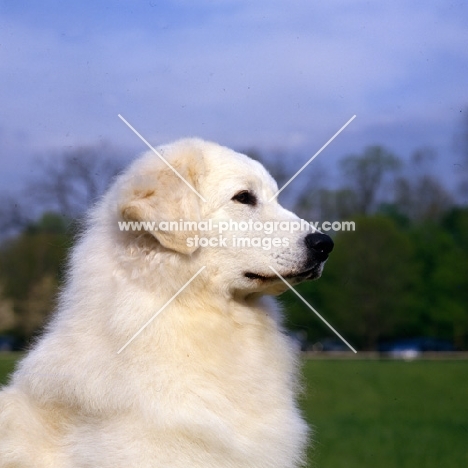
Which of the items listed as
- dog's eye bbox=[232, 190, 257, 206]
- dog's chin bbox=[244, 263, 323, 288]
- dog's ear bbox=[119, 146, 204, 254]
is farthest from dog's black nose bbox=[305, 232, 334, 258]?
dog's ear bbox=[119, 146, 204, 254]

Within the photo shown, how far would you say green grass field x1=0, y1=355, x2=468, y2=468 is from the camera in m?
12.9

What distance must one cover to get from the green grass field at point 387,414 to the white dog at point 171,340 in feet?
2.23

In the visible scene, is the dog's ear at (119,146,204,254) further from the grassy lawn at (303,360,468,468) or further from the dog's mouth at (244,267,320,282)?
the grassy lawn at (303,360,468,468)

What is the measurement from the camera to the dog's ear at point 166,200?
426 cm

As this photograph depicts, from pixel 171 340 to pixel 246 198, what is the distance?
1.08 m

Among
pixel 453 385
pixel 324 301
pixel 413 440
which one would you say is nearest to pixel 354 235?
pixel 324 301

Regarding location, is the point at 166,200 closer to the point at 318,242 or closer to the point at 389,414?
the point at 318,242

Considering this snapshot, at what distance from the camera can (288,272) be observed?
15.0 feet

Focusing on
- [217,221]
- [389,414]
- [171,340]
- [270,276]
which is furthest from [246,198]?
[389,414]

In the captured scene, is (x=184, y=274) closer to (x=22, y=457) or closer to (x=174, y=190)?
(x=174, y=190)

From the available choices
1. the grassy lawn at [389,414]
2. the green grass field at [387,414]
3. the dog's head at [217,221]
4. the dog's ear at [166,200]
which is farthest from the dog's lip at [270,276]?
the grassy lawn at [389,414]

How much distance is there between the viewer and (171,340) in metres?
4.27

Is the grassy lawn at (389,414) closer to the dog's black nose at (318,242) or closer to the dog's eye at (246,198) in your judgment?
the dog's black nose at (318,242)

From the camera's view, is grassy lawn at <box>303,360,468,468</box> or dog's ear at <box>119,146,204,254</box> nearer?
dog's ear at <box>119,146,204,254</box>
